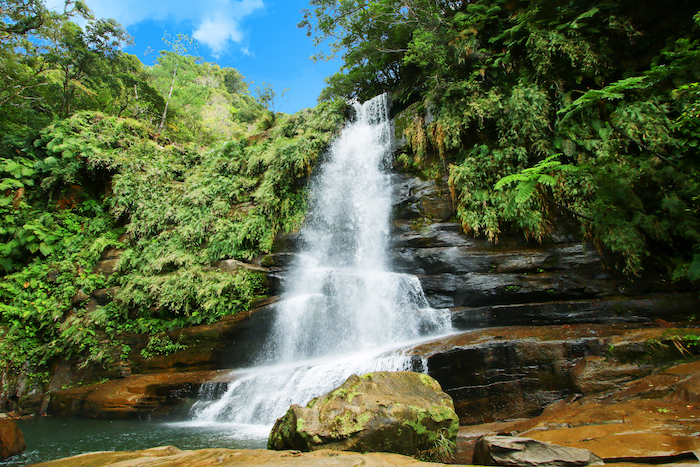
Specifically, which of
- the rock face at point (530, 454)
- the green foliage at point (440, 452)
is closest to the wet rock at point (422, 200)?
the green foliage at point (440, 452)

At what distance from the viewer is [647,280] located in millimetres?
6641

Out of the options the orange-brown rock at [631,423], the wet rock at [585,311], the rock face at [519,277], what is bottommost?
the orange-brown rock at [631,423]

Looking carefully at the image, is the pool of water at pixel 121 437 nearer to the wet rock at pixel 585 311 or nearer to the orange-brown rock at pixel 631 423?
the orange-brown rock at pixel 631 423

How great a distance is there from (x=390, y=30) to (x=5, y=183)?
14672 mm

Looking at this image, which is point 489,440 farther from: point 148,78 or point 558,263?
point 148,78

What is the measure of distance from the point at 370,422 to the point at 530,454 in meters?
1.46

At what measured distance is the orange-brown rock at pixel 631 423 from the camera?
8.54 ft

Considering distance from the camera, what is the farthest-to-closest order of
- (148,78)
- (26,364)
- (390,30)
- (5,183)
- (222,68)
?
(222,68) < (148,78) < (390,30) < (5,183) < (26,364)

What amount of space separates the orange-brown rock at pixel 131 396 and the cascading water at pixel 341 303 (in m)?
0.67

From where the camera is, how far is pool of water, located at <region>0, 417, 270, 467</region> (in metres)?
4.64

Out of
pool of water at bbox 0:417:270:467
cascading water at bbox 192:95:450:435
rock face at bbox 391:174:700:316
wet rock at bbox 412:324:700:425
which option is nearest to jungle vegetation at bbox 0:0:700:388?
rock face at bbox 391:174:700:316

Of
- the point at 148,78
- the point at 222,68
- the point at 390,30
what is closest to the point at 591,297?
the point at 390,30

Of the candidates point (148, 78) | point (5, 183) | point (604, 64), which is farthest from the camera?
point (148, 78)

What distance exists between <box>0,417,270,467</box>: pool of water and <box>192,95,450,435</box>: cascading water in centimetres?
62
